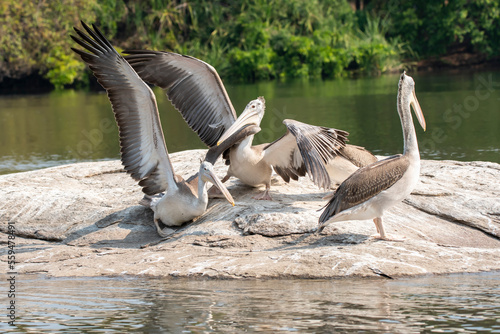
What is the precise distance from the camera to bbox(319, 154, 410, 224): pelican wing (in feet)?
21.1

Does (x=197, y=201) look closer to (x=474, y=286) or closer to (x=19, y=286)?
(x=19, y=286)

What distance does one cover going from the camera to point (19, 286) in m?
6.24

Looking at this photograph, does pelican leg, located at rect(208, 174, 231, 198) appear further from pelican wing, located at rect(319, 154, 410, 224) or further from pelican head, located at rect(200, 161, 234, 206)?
pelican wing, located at rect(319, 154, 410, 224)

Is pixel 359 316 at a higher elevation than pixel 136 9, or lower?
lower

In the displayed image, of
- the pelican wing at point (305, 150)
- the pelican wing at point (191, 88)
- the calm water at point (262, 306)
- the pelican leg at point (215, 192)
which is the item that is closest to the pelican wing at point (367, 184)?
the pelican wing at point (305, 150)

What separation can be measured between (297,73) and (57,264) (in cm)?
2466

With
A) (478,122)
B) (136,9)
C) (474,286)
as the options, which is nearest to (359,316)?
(474,286)

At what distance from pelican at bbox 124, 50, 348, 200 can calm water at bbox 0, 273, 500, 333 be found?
5.40 ft

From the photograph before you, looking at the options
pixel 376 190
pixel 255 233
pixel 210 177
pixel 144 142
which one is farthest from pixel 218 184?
pixel 376 190

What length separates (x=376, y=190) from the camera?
6.43 meters

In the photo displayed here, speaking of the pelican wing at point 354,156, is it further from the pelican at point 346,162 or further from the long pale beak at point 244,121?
the long pale beak at point 244,121

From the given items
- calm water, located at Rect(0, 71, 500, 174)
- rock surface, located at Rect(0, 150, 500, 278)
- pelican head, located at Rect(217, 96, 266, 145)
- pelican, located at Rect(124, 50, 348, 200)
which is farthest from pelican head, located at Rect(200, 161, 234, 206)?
calm water, located at Rect(0, 71, 500, 174)

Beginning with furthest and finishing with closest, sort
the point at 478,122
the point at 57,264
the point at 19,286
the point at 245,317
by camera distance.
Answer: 1. the point at 478,122
2. the point at 57,264
3. the point at 19,286
4. the point at 245,317

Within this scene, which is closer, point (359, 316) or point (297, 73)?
point (359, 316)
